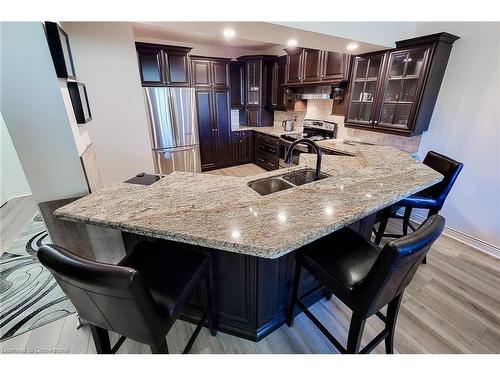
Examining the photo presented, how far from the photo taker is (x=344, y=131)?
3855mm

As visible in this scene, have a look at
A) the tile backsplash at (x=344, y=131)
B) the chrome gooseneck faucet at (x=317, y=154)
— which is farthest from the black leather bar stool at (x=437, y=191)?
the chrome gooseneck faucet at (x=317, y=154)

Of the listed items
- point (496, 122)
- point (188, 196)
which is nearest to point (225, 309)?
point (188, 196)

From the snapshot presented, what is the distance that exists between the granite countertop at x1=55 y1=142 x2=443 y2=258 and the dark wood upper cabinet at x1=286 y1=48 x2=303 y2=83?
2953mm

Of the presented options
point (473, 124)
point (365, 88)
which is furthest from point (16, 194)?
point (473, 124)

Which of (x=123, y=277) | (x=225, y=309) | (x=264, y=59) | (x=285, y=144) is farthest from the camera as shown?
(x=264, y=59)

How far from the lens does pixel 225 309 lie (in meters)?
1.58

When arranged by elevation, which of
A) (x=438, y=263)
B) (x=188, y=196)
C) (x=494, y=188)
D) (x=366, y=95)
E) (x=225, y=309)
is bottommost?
(x=438, y=263)

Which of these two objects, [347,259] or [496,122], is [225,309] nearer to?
[347,259]

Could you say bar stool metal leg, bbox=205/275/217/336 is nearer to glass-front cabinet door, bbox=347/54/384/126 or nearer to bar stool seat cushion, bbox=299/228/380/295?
bar stool seat cushion, bbox=299/228/380/295

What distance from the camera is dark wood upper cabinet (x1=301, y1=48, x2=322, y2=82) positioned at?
12.1 ft

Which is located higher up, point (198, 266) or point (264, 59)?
point (264, 59)

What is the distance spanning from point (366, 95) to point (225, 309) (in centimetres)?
318

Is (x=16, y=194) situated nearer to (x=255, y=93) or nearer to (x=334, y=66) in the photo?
(x=255, y=93)

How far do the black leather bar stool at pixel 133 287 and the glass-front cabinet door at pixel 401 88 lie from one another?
2924 millimetres
